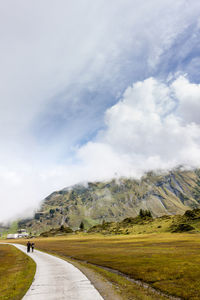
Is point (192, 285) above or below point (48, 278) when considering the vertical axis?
below

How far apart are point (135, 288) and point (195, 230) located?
180623 mm

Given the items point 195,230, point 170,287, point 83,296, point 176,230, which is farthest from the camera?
point 176,230

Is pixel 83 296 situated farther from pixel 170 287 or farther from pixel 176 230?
pixel 176 230

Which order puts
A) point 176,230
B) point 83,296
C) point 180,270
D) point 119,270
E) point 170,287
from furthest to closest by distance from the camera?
point 176,230
point 119,270
point 180,270
point 170,287
point 83,296

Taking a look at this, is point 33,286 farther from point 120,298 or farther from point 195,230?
point 195,230

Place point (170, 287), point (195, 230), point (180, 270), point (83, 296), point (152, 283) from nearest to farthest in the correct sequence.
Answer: point (83, 296) → point (170, 287) → point (152, 283) → point (180, 270) → point (195, 230)

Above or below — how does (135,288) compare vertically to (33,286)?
below

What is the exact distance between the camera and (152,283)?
26.1 m

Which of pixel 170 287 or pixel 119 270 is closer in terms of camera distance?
pixel 170 287

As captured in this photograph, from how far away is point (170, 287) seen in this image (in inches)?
929

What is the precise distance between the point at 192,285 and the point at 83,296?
40.9ft

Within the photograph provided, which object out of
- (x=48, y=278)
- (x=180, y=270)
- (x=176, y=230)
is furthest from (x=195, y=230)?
(x=48, y=278)

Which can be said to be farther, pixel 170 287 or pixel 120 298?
pixel 170 287

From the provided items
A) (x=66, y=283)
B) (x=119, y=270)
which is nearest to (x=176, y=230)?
(x=119, y=270)
